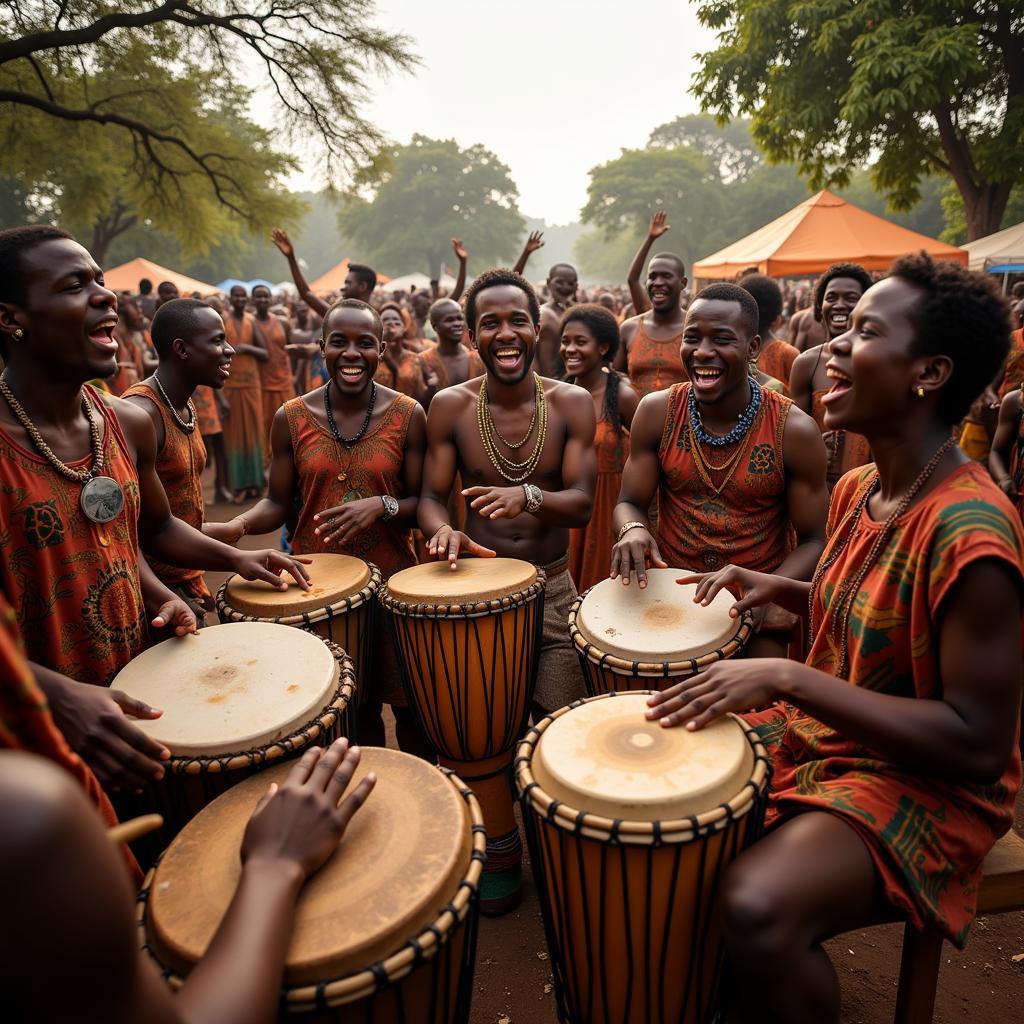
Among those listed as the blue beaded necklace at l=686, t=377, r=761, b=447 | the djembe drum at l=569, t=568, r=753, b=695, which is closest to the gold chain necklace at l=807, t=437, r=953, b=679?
the djembe drum at l=569, t=568, r=753, b=695

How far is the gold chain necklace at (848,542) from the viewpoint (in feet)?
6.19

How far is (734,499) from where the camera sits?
300 centimetres

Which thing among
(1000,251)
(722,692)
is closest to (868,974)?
(722,692)

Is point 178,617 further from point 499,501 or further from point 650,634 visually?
point 650,634

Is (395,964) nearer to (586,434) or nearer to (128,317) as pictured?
(586,434)

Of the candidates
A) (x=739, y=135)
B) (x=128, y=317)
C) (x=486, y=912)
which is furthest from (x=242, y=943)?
(x=739, y=135)

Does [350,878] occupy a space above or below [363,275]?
below

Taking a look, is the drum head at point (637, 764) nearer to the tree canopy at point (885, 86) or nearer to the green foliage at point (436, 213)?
the tree canopy at point (885, 86)

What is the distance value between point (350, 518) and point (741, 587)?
166cm

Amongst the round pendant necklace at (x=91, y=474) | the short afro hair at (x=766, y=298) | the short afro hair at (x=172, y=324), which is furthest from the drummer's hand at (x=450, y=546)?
the short afro hair at (x=766, y=298)

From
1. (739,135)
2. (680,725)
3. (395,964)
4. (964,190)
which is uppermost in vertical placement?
(739,135)

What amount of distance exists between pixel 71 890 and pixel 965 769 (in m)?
1.76

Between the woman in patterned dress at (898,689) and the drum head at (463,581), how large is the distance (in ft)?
3.18

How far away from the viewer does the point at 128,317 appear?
8.98 meters
